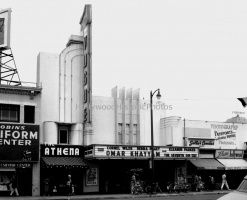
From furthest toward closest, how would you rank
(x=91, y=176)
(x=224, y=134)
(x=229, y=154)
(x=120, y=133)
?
(x=224, y=134) < (x=229, y=154) < (x=120, y=133) < (x=91, y=176)

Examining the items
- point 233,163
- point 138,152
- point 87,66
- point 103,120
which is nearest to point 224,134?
point 233,163

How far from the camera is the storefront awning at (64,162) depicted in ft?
109

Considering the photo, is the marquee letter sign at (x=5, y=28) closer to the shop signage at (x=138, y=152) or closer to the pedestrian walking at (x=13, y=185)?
the pedestrian walking at (x=13, y=185)

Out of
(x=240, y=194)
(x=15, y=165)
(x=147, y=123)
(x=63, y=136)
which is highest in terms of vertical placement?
(x=147, y=123)

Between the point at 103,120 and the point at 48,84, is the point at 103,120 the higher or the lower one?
the lower one

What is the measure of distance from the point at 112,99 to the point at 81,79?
3.61 metres

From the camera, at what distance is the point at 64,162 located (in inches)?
1342

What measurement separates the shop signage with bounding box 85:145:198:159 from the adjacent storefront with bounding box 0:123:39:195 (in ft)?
15.2

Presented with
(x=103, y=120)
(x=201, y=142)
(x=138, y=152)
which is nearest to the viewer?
(x=138, y=152)

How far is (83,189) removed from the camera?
35.9m

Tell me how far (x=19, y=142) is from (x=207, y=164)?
17582 millimetres

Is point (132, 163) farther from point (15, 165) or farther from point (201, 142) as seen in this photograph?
point (15, 165)

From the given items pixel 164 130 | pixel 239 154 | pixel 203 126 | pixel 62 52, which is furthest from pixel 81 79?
pixel 239 154

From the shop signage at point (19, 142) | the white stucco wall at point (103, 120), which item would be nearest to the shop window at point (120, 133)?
the white stucco wall at point (103, 120)
